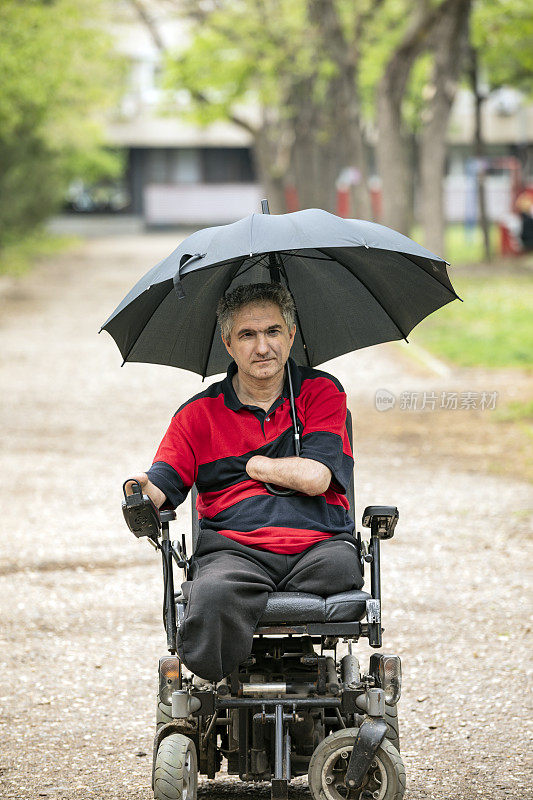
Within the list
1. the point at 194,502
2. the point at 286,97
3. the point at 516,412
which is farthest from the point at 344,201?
the point at 194,502

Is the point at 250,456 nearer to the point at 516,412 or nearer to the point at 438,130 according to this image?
the point at 516,412

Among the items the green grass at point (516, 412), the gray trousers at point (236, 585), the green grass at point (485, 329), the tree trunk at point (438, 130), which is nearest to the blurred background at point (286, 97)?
the tree trunk at point (438, 130)

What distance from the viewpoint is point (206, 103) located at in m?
39.1

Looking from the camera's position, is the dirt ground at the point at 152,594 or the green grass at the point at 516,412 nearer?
the dirt ground at the point at 152,594

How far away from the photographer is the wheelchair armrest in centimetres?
405

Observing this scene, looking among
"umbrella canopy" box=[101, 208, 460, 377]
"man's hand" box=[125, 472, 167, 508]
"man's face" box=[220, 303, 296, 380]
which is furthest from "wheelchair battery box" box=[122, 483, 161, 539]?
"umbrella canopy" box=[101, 208, 460, 377]

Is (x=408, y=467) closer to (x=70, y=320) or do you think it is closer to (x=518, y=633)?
(x=518, y=633)

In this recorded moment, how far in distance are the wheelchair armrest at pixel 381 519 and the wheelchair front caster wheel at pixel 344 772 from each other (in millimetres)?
630

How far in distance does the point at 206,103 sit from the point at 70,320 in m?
19.0

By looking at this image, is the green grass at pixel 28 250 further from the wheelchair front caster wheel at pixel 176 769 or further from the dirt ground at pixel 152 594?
the wheelchair front caster wheel at pixel 176 769

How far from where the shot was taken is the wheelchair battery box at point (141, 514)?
384 centimetres

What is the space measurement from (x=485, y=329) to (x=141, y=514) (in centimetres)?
1425

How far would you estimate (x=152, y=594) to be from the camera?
6613 mm

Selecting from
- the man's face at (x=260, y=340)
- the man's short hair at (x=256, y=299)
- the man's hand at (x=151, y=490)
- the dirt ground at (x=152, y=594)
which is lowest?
the dirt ground at (x=152, y=594)
